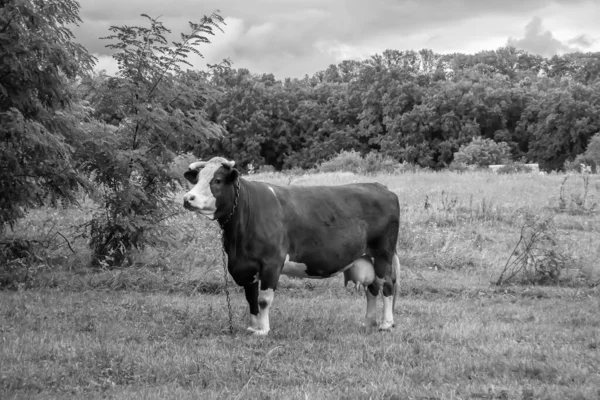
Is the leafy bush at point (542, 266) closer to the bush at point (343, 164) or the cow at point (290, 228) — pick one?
the cow at point (290, 228)

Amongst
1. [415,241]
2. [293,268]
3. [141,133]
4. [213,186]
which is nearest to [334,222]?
[293,268]

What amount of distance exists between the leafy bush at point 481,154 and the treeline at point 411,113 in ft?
15.2

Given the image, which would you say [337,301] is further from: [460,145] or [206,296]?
[460,145]

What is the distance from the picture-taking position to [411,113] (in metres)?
75.1

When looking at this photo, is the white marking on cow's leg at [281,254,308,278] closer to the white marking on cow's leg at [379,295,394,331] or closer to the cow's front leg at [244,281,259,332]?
the cow's front leg at [244,281,259,332]

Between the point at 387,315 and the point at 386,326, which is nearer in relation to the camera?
the point at 386,326

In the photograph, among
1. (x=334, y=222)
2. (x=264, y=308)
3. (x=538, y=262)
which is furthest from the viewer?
(x=538, y=262)

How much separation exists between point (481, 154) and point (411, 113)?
12.2 m

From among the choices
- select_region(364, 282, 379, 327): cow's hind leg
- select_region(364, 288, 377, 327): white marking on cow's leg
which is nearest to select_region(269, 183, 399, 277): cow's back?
select_region(364, 282, 379, 327): cow's hind leg

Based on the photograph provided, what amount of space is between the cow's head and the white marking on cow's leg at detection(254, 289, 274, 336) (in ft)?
3.64

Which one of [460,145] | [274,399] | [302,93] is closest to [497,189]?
[274,399]

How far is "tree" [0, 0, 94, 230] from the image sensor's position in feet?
34.7

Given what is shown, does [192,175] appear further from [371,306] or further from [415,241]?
[415,241]

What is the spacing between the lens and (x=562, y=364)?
6.92 meters
